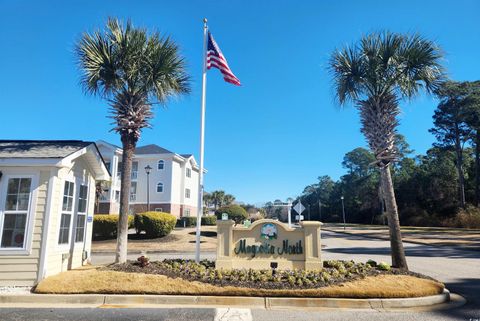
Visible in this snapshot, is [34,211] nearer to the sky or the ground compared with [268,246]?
nearer to the sky

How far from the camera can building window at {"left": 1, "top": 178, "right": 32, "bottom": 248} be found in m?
8.51

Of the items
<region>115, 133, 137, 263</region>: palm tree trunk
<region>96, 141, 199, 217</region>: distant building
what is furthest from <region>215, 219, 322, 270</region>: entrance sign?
<region>96, 141, 199, 217</region>: distant building

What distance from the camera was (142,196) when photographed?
134 ft

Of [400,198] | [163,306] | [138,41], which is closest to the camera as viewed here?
[163,306]

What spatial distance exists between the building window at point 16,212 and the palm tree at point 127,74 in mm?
2416

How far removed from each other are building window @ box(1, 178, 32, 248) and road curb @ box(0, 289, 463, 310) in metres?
1.47

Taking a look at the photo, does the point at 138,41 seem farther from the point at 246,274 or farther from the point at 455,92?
the point at 455,92

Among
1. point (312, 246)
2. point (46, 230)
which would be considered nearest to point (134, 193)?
point (46, 230)

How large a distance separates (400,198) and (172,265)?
56974 mm

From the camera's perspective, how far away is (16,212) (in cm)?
859

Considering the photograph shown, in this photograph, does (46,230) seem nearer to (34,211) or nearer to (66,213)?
(34,211)

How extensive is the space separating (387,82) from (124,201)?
8748 mm

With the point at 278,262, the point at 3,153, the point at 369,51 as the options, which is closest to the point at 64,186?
the point at 3,153

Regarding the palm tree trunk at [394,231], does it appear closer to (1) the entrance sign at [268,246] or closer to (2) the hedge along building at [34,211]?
(1) the entrance sign at [268,246]
